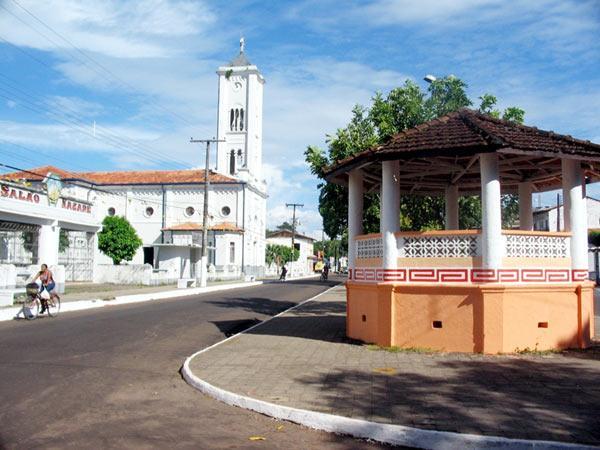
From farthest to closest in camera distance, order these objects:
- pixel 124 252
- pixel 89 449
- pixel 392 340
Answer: pixel 124 252 < pixel 392 340 < pixel 89 449

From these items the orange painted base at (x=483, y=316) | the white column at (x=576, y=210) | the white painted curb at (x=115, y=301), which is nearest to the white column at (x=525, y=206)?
the white column at (x=576, y=210)

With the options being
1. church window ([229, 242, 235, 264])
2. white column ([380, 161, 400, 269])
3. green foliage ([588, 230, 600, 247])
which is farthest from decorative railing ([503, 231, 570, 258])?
church window ([229, 242, 235, 264])

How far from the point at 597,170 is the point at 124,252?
35354mm

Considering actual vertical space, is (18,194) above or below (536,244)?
above

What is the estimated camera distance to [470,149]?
9461mm

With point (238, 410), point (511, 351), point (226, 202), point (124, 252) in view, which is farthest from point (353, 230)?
point (226, 202)

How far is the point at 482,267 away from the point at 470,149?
1.94 metres

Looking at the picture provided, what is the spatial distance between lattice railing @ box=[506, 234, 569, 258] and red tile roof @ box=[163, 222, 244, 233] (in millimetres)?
44133

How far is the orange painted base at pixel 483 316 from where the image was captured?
9.35 metres

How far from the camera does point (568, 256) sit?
1029 centimetres

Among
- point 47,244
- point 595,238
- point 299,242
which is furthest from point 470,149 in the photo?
point 299,242

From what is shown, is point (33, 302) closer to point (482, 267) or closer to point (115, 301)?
point (115, 301)

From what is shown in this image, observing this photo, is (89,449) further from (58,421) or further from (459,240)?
(459,240)

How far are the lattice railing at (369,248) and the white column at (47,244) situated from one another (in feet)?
60.9
